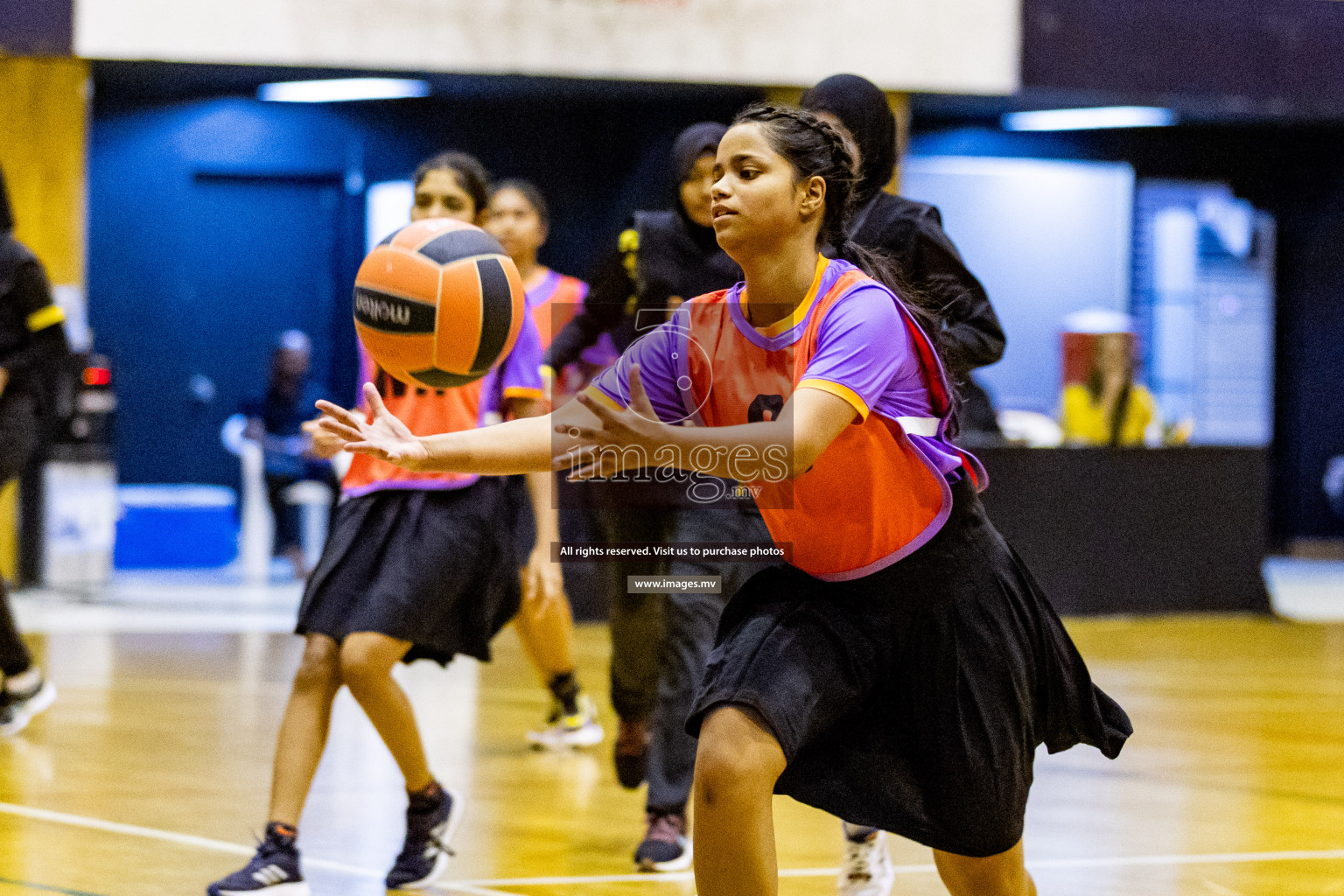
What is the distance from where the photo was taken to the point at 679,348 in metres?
2.62

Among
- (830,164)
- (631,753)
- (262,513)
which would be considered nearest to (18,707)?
(631,753)

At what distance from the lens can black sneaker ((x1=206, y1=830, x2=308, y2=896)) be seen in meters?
3.42

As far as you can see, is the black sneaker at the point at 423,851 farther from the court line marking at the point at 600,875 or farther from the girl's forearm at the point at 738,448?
the girl's forearm at the point at 738,448

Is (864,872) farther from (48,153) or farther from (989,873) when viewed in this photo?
(48,153)

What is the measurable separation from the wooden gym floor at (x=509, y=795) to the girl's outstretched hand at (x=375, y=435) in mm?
1755

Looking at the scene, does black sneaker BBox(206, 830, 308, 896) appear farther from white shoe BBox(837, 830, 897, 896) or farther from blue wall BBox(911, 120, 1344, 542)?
blue wall BBox(911, 120, 1344, 542)

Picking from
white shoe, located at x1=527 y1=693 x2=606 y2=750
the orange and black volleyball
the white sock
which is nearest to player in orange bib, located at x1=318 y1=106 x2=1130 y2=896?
the orange and black volleyball

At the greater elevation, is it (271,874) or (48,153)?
(48,153)

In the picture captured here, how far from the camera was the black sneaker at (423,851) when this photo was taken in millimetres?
3729

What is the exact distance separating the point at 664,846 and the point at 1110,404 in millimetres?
6264

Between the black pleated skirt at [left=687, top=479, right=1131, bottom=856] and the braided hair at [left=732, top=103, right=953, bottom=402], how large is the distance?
37 cm

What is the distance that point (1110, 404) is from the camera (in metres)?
9.41

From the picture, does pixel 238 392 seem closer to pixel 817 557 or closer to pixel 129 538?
pixel 129 538

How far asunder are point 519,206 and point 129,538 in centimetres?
673
